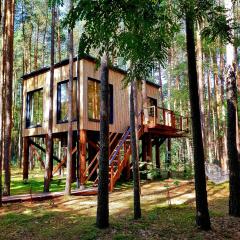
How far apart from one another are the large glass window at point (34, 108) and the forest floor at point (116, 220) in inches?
314

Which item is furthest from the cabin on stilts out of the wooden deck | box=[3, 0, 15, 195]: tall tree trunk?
box=[3, 0, 15, 195]: tall tree trunk

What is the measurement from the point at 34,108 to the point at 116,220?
12.7 meters

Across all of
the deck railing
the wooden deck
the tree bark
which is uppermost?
the deck railing

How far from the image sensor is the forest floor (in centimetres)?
814

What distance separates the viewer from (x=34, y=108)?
20109 mm

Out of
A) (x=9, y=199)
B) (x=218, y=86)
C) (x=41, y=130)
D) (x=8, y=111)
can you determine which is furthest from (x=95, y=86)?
(x=218, y=86)

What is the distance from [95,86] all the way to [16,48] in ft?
73.6

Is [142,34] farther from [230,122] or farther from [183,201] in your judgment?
[183,201]

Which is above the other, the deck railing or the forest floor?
the deck railing

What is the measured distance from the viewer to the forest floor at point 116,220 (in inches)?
320

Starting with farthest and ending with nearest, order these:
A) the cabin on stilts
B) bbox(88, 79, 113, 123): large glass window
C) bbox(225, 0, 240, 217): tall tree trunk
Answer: bbox(88, 79, 113, 123): large glass window
the cabin on stilts
bbox(225, 0, 240, 217): tall tree trunk

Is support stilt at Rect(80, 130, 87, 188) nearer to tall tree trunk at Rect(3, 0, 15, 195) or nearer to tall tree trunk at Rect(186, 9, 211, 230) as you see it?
tall tree trunk at Rect(3, 0, 15, 195)

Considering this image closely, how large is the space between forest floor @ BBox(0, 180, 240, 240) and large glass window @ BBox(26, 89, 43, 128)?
314 inches

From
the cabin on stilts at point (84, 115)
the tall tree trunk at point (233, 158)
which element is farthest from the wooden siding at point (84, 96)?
the tall tree trunk at point (233, 158)
